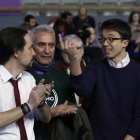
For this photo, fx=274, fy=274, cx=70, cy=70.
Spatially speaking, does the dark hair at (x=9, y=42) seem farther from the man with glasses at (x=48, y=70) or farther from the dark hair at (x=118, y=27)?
the dark hair at (x=118, y=27)

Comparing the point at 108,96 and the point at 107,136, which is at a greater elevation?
the point at 108,96

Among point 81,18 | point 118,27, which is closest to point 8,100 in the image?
point 118,27

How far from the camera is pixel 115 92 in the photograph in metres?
1.80

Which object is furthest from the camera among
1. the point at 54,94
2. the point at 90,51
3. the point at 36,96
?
the point at 90,51

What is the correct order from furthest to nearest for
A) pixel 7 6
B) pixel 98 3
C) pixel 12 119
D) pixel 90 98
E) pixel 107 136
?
pixel 98 3, pixel 7 6, pixel 90 98, pixel 107 136, pixel 12 119

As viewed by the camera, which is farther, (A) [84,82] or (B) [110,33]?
(B) [110,33]

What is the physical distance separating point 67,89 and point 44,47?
1.19 ft

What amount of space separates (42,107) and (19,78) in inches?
8.5

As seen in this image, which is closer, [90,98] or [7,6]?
[90,98]

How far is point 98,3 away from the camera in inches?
295

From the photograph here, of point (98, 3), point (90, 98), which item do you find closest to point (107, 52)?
point (90, 98)

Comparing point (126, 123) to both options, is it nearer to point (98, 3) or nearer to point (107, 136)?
point (107, 136)

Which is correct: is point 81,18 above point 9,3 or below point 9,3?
below

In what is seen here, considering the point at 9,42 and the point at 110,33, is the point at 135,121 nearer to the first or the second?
the point at 110,33
